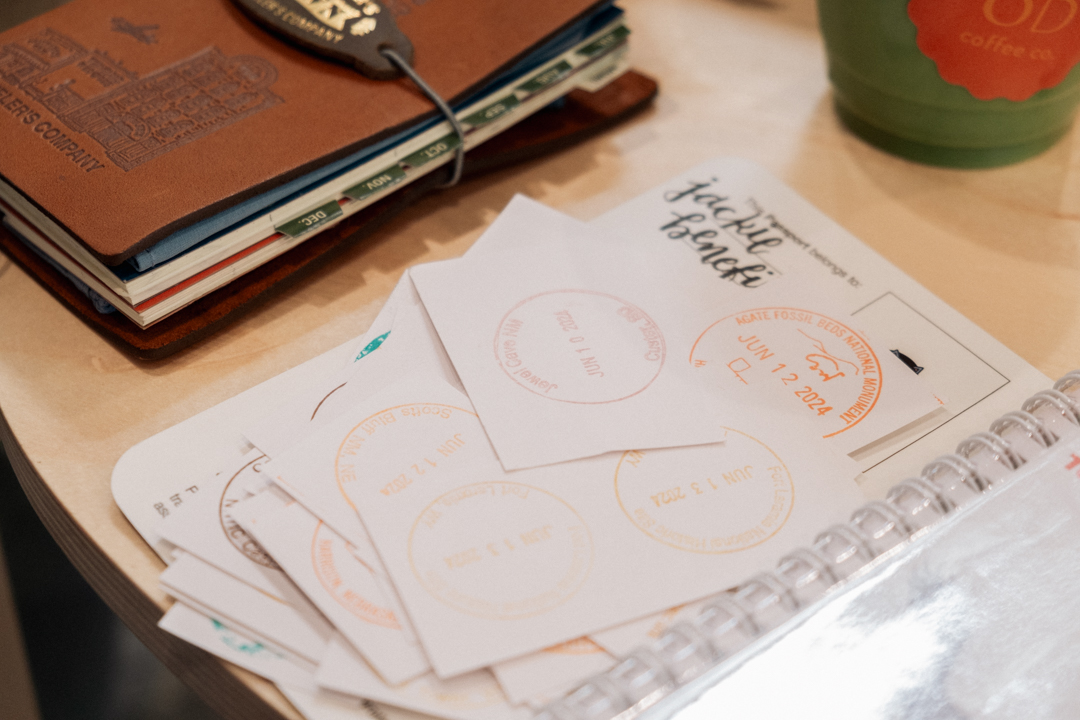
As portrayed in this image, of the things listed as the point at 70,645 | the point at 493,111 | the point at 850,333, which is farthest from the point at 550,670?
the point at 70,645

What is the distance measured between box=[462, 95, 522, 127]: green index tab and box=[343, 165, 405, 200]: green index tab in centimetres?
6

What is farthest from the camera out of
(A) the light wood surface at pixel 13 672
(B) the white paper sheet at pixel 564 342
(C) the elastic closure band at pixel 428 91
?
(A) the light wood surface at pixel 13 672

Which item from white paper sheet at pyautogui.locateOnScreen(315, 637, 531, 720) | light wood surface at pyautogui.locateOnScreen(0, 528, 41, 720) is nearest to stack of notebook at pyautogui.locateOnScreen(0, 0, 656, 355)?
white paper sheet at pyautogui.locateOnScreen(315, 637, 531, 720)

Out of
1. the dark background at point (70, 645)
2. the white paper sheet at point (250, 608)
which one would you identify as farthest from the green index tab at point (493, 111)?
the dark background at point (70, 645)

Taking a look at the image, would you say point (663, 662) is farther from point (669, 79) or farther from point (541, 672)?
point (669, 79)

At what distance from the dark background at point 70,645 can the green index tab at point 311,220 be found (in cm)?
39

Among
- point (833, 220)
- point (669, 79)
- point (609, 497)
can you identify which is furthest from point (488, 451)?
point (669, 79)

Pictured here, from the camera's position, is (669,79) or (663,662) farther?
(669,79)

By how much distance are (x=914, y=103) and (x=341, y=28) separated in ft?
1.30

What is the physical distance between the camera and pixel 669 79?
0.69m

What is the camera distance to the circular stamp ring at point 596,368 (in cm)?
43

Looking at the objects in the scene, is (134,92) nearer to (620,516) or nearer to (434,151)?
(434,151)

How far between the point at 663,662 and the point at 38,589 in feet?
2.33

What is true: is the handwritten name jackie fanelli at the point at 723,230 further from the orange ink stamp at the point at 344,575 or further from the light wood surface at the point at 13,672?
the light wood surface at the point at 13,672
